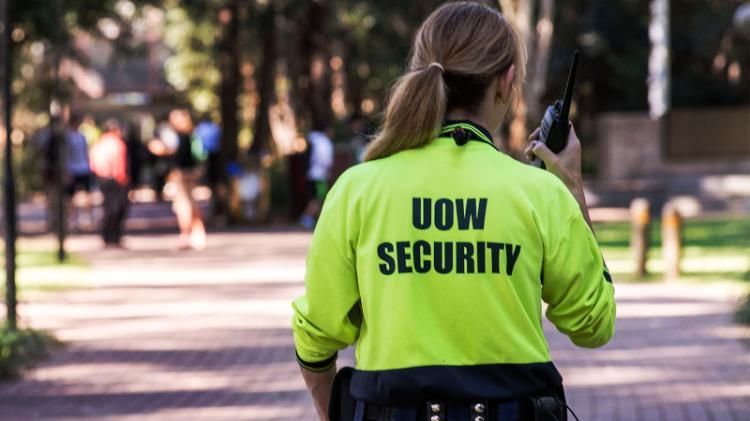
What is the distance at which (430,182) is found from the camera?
2.89m

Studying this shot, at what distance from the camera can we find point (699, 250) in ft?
62.0

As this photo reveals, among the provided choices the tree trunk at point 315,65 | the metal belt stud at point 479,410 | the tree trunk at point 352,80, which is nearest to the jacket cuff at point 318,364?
the metal belt stud at point 479,410

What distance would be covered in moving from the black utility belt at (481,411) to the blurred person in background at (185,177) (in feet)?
51.3

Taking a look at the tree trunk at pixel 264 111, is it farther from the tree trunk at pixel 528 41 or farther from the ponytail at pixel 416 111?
the ponytail at pixel 416 111

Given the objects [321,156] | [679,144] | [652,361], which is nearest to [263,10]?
[321,156]

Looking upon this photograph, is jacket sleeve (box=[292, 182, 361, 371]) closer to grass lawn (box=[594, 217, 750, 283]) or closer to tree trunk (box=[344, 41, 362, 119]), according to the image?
grass lawn (box=[594, 217, 750, 283])

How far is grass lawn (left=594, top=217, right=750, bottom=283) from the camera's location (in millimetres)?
15625

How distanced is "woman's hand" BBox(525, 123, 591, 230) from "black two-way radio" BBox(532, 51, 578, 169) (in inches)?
Result: 0.6

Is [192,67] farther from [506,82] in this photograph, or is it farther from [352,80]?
[506,82]

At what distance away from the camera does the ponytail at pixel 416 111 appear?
9.50ft

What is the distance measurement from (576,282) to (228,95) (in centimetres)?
2547

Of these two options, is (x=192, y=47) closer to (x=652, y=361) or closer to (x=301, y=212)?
(x=301, y=212)

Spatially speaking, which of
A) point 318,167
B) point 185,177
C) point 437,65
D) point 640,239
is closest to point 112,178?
point 185,177

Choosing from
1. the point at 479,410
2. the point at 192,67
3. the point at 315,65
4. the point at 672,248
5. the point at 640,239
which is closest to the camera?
the point at 479,410
